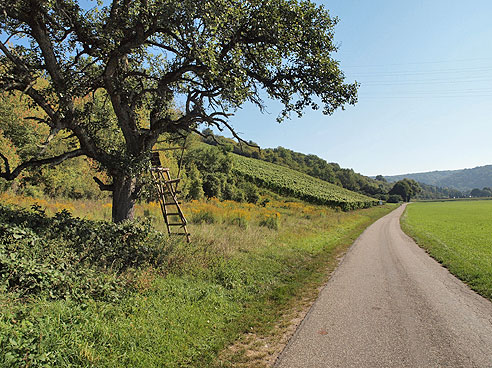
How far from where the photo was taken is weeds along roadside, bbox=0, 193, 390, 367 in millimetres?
3838

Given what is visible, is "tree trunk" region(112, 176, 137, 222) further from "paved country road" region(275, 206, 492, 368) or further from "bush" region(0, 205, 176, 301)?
"paved country road" region(275, 206, 492, 368)

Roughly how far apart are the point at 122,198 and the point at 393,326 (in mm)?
8088

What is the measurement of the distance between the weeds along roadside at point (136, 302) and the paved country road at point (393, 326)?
41.1 inches

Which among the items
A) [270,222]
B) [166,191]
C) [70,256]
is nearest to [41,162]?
[70,256]

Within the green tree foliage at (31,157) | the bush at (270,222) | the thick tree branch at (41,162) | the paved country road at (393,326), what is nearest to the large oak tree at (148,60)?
the thick tree branch at (41,162)

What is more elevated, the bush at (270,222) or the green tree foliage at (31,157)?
the green tree foliage at (31,157)

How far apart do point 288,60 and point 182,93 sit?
4061 mm

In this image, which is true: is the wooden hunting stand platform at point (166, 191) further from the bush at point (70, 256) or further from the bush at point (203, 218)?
the bush at point (203, 218)

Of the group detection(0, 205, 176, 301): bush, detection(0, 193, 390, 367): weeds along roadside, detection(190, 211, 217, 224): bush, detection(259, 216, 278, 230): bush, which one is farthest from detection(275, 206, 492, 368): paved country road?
detection(190, 211, 217, 224): bush

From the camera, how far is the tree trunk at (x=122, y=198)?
8.61 m

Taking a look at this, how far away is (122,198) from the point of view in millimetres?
8656

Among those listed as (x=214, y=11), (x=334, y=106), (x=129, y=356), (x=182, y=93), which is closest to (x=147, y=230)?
(x=129, y=356)

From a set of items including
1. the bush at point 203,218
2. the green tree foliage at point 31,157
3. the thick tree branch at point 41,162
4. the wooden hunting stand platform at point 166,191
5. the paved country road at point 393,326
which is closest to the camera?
the paved country road at point 393,326

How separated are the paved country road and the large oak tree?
6136mm
